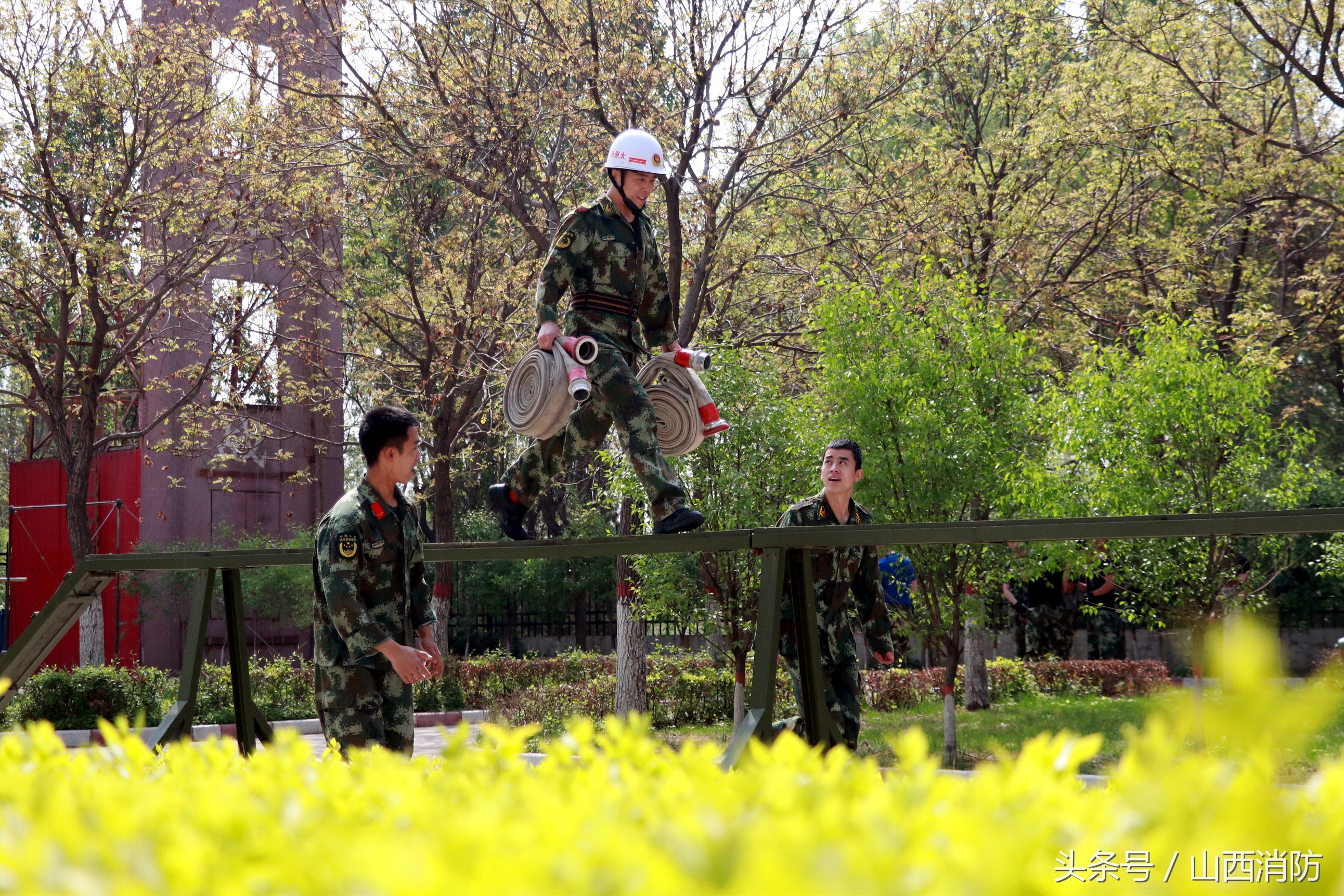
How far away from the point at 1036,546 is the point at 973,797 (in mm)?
→ 11963

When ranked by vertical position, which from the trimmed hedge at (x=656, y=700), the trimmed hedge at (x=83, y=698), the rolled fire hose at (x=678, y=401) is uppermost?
the rolled fire hose at (x=678, y=401)

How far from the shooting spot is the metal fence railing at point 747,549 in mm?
3729

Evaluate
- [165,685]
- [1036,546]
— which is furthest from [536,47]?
[165,685]

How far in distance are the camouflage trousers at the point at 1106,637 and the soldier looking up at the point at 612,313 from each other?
19.1m

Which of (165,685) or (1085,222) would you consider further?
(1085,222)

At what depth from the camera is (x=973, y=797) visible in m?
1.47

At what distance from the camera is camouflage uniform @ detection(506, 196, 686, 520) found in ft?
18.0

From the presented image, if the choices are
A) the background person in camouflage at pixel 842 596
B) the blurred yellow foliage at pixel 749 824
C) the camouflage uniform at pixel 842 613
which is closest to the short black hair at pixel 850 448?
the background person in camouflage at pixel 842 596

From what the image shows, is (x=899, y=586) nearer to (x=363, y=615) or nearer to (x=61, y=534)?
(x=363, y=615)

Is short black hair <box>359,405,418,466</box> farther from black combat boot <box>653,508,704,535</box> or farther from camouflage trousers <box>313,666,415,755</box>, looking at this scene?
black combat boot <box>653,508,704,535</box>

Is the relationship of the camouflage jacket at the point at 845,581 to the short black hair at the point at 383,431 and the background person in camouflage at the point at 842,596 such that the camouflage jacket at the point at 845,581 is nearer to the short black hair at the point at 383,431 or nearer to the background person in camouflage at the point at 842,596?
the background person in camouflage at the point at 842,596

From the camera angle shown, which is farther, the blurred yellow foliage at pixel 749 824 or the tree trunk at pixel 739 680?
the tree trunk at pixel 739 680

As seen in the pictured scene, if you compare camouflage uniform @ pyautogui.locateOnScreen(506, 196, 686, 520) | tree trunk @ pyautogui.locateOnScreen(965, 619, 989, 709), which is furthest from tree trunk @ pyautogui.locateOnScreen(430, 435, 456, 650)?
camouflage uniform @ pyautogui.locateOnScreen(506, 196, 686, 520)

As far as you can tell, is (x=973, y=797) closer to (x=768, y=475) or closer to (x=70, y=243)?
(x=768, y=475)
